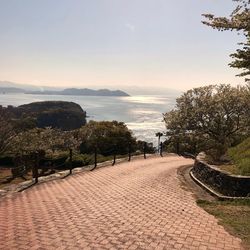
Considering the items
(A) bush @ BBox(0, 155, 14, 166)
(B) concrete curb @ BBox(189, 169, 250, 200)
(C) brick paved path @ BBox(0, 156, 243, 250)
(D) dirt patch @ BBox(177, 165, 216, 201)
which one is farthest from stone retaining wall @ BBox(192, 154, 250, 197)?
(A) bush @ BBox(0, 155, 14, 166)

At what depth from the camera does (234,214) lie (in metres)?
10.5

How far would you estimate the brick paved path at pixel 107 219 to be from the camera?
7773mm

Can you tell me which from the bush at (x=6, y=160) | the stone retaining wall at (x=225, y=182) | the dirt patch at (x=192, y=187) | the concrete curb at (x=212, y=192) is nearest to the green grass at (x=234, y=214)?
the concrete curb at (x=212, y=192)

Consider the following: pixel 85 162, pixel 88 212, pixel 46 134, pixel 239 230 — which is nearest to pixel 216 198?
pixel 239 230

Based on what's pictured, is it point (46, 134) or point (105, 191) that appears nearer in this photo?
point (105, 191)

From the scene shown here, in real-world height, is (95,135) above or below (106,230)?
below

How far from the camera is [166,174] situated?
18297 mm

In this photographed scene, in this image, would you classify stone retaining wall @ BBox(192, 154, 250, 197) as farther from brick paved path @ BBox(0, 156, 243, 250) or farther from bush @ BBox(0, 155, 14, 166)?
bush @ BBox(0, 155, 14, 166)

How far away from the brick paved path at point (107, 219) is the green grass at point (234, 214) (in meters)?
0.27

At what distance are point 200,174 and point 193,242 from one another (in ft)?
29.8

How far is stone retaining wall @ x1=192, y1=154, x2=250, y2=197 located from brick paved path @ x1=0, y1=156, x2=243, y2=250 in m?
1.22

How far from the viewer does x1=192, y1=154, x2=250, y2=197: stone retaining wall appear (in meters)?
12.4

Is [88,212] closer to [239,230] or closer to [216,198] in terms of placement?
[239,230]

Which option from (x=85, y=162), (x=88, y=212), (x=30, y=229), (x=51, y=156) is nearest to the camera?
(x=30, y=229)
